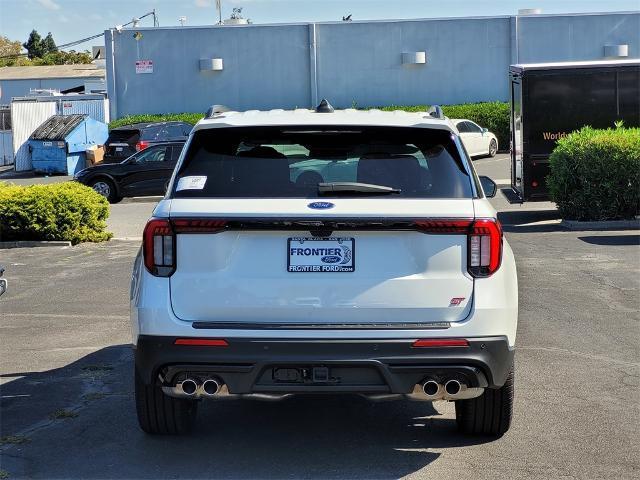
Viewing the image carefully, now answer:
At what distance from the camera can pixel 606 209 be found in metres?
17.6

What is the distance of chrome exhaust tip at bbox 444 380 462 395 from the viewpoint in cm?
556

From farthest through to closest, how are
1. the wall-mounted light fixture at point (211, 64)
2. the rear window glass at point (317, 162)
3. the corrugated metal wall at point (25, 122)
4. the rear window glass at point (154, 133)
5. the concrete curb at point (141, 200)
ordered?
1. the wall-mounted light fixture at point (211, 64)
2. the corrugated metal wall at point (25, 122)
3. the rear window glass at point (154, 133)
4. the concrete curb at point (141, 200)
5. the rear window glass at point (317, 162)

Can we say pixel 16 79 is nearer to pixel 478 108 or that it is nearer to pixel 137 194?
pixel 478 108

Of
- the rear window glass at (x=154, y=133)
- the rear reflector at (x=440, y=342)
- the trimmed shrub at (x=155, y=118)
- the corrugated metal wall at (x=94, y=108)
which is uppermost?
the corrugated metal wall at (x=94, y=108)

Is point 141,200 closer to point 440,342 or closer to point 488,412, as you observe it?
point 488,412

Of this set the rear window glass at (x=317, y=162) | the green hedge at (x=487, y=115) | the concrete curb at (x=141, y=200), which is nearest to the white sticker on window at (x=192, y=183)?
the rear window glass at (x=317, y=162)

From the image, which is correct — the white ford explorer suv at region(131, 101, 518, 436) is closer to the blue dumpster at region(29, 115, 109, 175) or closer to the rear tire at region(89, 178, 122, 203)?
the rear tire at region(89, 178, 122, 203)

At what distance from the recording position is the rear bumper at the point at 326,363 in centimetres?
544

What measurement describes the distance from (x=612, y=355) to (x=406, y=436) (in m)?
2.84

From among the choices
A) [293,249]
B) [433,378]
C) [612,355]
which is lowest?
[612,355]

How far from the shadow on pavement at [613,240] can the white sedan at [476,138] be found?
1705cm

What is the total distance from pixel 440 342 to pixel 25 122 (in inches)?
1334

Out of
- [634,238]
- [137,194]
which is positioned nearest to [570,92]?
[634,238]

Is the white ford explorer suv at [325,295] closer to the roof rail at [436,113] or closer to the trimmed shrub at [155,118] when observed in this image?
the roof rail at [436,113]
